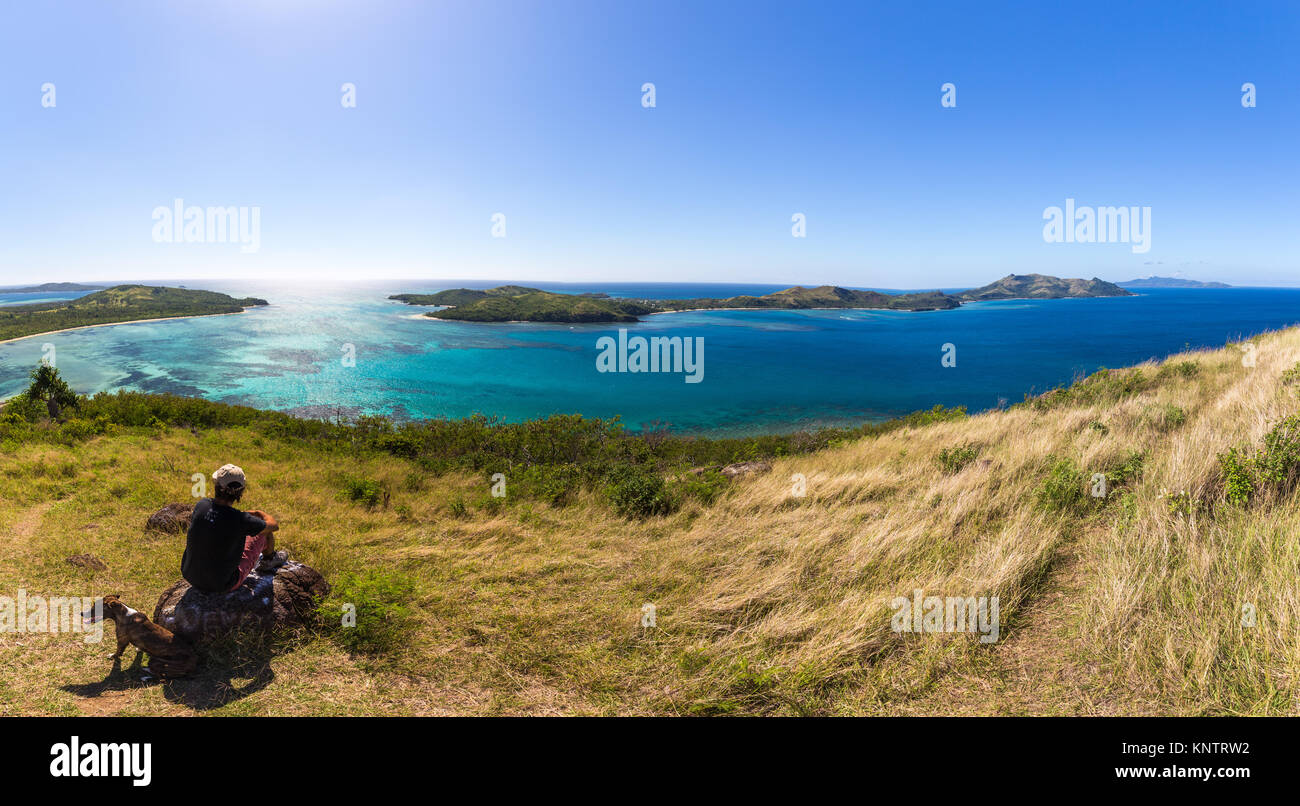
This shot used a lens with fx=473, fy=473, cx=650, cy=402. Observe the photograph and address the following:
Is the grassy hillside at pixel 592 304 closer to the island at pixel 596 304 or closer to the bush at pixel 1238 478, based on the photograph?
the island at pixel 596 304

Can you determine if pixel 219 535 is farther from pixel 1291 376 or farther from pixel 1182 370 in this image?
pixel 1182 370

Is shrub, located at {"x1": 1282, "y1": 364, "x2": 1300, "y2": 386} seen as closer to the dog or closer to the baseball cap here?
the baseball cap

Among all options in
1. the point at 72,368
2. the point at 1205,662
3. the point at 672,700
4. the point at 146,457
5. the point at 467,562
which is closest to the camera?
the point at 1205,662

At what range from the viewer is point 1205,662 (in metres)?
3.73

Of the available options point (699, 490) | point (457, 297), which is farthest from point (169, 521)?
point (457, 297)

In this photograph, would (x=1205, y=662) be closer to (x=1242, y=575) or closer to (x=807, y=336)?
(x=1242, y=575)

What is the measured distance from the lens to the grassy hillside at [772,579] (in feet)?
13.9

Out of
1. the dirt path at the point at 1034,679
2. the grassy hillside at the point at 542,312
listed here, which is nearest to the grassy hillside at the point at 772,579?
the dirt path at the point at 1034,679

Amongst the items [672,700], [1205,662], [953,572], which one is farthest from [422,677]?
[1205,662]

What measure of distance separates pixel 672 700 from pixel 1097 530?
242 inches

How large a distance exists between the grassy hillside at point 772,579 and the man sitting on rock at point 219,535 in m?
0.79

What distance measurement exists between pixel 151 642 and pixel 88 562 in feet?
13.2

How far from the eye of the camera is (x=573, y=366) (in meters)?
64.4
